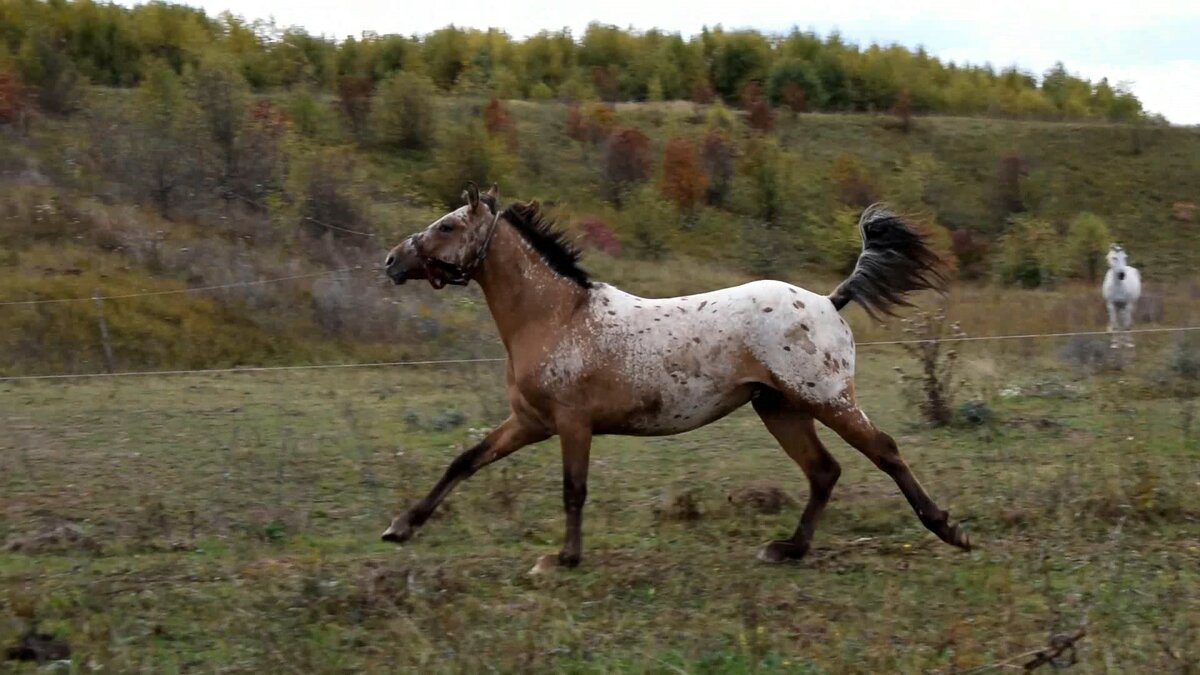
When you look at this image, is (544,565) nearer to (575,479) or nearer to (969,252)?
(575,479)

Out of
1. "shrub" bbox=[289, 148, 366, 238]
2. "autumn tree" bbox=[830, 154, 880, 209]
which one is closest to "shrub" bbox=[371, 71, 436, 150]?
"autumn tree" bbox=[830, 154, 880, 209]

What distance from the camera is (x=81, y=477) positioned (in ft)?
26.6

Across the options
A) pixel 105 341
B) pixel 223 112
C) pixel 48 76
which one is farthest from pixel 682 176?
pixel 105 341

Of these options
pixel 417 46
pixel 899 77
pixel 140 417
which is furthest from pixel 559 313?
pixel 899 77

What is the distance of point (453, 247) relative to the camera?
262 inches

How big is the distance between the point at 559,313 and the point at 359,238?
54.5ft

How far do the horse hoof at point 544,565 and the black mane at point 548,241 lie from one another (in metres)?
1.46

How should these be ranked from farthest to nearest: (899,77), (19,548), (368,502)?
(899,77) → (368,502) → (19,548)

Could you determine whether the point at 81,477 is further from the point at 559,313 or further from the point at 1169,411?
the point at 1169,411

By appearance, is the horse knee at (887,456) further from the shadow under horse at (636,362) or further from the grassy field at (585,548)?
the grassy field at (585,548)

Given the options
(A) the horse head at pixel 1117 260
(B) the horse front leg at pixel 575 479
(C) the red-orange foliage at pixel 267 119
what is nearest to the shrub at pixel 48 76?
(C) the red-orange foliage at pixel 267 119

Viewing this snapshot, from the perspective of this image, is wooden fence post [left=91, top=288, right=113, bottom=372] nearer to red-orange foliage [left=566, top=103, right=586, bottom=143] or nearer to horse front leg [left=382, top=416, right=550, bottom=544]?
horse front leg [left=382, top=416, right=550, bottom=544]

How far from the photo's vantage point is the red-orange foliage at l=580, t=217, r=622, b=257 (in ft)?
97.1

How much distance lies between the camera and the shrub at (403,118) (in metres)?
38.5
